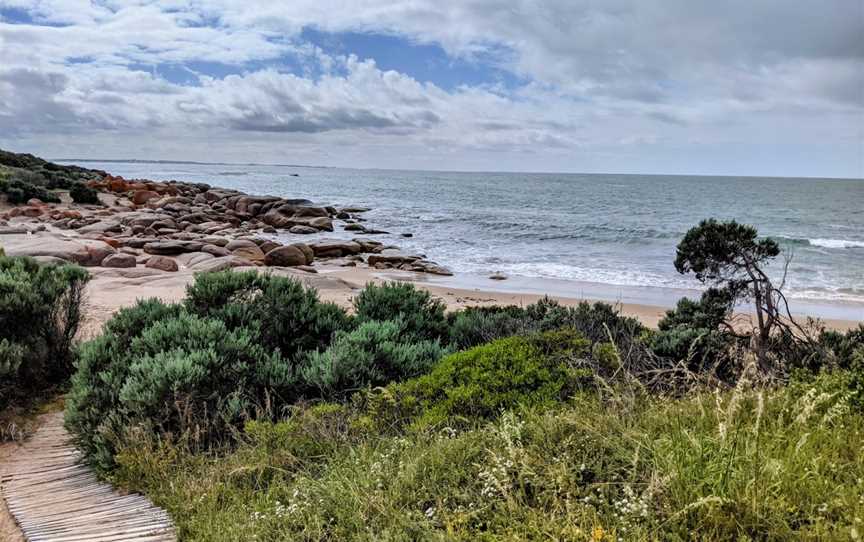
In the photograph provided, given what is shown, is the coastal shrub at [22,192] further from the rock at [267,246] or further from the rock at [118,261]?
the rock at [118,261]

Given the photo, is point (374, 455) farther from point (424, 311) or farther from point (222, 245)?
point (222, 245)

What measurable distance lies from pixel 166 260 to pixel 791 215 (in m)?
46.9

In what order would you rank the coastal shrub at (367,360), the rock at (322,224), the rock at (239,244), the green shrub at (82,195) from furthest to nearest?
the green shrub at (82,195) < the rock at (322,224) < the rock at (239,244) < the coastal shrub at (367,360)

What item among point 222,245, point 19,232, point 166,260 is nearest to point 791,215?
point 222,245

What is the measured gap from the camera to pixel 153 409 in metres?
4.31

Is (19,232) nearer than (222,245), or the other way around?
(19,232)

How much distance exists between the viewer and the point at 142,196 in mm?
36438

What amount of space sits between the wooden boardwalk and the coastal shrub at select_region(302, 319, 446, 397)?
5.25ft

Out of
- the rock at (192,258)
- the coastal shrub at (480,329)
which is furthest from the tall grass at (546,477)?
the rock at (192,258)

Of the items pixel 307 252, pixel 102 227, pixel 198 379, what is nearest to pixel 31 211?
pixel 102 227

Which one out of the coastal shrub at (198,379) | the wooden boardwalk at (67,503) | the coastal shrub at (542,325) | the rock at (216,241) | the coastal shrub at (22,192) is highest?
the coastal shrub at (22,192)

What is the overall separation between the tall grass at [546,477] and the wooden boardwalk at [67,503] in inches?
5.5

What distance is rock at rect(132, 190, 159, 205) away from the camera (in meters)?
36.0

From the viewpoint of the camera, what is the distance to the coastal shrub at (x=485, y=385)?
13.7 feet
